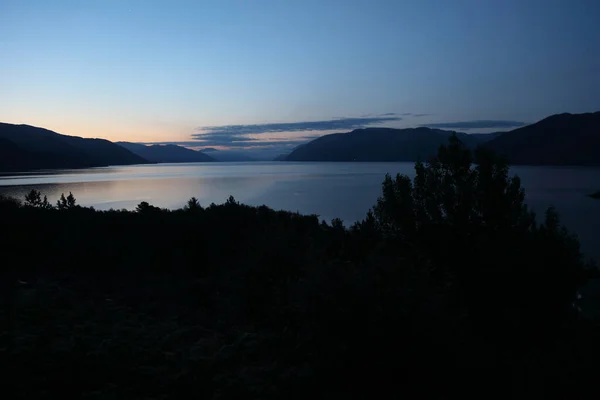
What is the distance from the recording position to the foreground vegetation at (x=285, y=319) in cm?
576

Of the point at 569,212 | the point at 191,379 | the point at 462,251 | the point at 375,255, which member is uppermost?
the point at 375,255

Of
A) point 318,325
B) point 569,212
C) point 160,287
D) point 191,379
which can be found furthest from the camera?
point 569,212

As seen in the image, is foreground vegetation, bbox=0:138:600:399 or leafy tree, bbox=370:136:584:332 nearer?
foreground vegetation, bbox=0:138:600:399

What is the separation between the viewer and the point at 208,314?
35.9 feet

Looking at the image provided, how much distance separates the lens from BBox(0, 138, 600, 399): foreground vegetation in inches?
227

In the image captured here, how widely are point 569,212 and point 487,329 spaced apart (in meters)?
60.1

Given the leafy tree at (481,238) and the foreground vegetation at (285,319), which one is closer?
the foreground vegetation at (285,319)

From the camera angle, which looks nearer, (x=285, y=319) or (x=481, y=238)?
(x=285, y=319)

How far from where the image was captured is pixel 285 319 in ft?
28.8

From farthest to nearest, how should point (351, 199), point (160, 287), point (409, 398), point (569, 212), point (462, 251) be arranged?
point (351, 199) < point (569, 212) < point (462, 251) < point (160, 287) < point (409, 398)

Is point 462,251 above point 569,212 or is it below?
above

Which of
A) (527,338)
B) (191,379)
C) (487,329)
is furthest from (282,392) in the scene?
(527,338)

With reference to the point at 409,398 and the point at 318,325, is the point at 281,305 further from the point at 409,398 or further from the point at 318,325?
the point at 409,398

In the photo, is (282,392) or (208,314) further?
(208,314)
